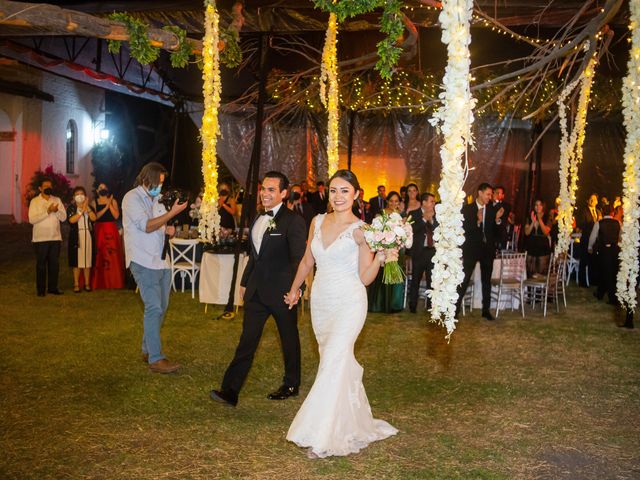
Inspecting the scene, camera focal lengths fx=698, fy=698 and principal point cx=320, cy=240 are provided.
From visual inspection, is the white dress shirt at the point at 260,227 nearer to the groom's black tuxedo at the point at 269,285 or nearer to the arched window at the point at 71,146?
the groom's black tuxedo at the point at 269,285

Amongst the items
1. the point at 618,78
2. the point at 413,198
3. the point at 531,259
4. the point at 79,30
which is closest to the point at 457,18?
the point at 79,30

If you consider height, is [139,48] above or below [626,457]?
above

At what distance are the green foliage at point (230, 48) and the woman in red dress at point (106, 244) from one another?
157 inches

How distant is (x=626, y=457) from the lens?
5332 mm

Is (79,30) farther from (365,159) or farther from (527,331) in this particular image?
(365,159)

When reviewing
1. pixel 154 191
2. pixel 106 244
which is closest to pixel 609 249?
pixel 154 191

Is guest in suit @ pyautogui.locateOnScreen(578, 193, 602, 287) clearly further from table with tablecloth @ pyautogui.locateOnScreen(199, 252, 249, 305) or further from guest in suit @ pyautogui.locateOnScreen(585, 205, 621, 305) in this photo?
table with tablecloth @ pyautogui.locateOnScreen(199, 252, 249, 305)

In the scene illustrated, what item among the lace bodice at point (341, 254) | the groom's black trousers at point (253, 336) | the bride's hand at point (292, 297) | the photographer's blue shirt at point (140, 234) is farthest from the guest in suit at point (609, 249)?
the photographer's blue shirt at point (140, 234)

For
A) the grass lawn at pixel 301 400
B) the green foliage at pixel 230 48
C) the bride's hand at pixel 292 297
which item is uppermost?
the green foliage at pixel 230 48

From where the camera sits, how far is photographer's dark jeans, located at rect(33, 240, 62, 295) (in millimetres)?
11492

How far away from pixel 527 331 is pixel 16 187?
2129cm

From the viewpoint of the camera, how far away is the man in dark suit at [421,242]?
11.2 m

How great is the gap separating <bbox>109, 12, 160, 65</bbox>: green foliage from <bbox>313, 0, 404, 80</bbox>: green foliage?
209 centimetres

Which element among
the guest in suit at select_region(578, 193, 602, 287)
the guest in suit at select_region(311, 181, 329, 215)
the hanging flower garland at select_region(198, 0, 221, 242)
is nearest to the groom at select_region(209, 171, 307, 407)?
the hanging flower garland at select_region(198, 0, 221, 242)
